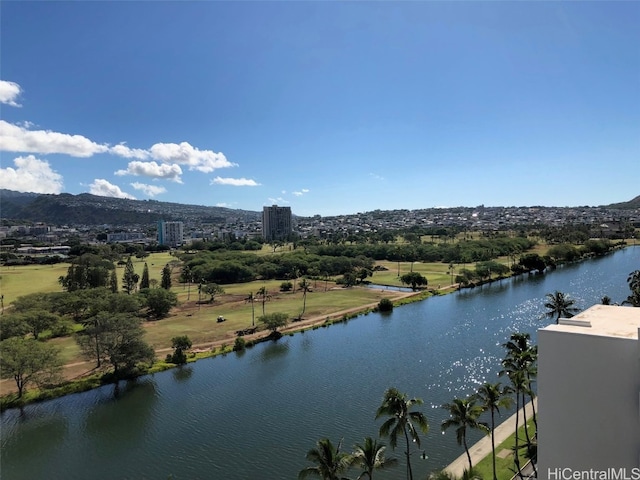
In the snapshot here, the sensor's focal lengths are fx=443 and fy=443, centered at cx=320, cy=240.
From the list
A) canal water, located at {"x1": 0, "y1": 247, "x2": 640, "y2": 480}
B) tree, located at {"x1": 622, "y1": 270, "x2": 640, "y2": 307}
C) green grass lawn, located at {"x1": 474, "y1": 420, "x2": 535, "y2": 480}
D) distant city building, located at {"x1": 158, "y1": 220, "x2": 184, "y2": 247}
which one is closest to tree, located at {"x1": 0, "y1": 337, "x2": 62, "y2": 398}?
canal water, located at {"x1": 0, "y1": 247, "x2": 640, "y2": 480}


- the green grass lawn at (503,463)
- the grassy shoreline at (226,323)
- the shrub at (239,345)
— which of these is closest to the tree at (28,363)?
the grassy shoreline at (226,323)

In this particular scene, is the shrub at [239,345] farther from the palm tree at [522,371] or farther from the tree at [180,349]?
the palm tree at [522,371]

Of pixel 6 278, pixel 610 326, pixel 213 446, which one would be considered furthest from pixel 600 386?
pixel 6 278

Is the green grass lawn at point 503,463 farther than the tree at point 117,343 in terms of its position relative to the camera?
No

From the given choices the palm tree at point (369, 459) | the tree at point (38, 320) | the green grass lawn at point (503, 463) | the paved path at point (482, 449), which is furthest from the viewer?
the tree at point (38, 320)

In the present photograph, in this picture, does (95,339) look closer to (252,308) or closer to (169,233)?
(252,308)

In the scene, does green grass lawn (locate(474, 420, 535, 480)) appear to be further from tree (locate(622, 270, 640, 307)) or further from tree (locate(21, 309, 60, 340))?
tree (locate(21, 309, 60, 340))
